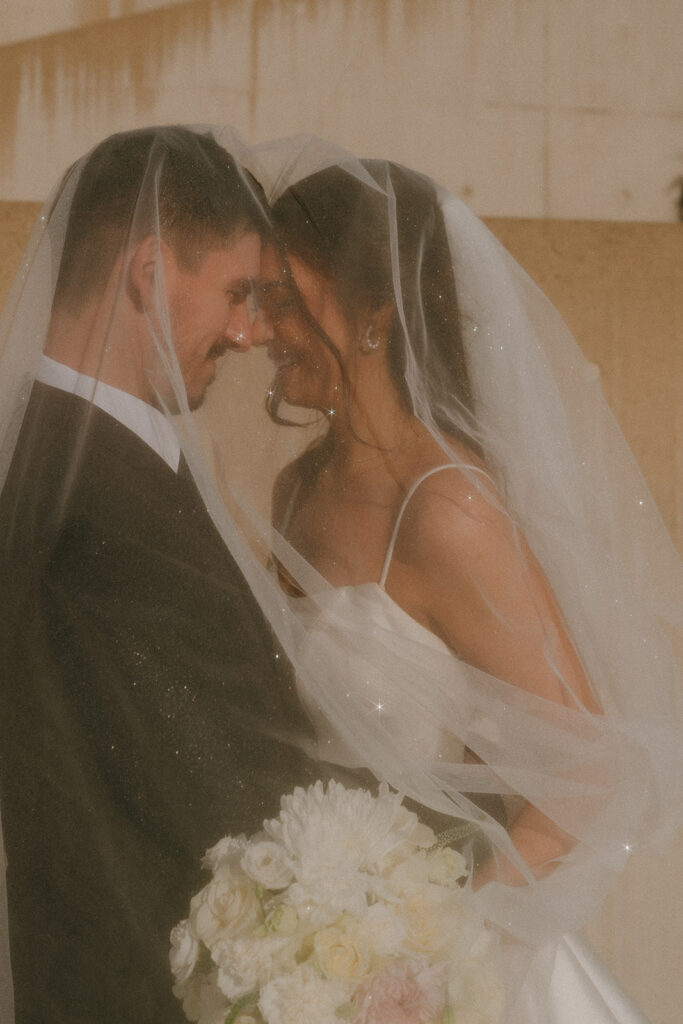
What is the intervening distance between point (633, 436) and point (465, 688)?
130cm

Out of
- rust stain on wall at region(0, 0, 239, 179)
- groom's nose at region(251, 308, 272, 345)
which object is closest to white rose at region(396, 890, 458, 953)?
groom's nose at region(251, 308, 272, 345)

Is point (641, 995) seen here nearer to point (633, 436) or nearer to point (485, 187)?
point (633, 436)

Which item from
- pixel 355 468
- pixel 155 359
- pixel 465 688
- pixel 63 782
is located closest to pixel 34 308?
pixel 155 359

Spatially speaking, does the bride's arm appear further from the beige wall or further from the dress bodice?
the beige wall

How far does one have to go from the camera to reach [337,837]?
2.84 feet

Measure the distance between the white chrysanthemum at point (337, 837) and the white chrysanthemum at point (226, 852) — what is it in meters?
0.04

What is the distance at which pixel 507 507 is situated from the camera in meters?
1.10

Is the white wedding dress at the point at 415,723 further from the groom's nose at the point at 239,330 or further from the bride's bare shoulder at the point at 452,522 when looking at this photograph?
the groom's nose at the point at 239,330

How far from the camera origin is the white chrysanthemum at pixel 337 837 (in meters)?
0.84

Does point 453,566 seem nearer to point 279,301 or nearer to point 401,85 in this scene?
point 279,301

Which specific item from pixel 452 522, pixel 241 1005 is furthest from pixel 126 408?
pixel 241 1005

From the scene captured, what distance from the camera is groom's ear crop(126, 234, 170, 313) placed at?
1027 millimetres

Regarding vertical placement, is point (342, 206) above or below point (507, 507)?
above

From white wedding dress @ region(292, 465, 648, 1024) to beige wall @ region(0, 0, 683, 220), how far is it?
4.74 ft
